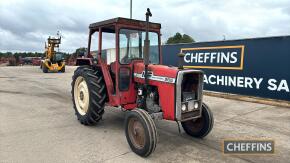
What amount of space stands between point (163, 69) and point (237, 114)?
141 inches

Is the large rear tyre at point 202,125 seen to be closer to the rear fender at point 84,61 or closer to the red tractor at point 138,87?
the red tractor at point 138,87

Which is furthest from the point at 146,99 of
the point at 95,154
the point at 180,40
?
the point at 180,40

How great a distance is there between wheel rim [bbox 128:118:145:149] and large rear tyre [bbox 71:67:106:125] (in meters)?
1.13

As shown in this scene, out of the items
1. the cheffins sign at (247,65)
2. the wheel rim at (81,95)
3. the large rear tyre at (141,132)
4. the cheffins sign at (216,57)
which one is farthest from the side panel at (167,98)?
the cheffins sign at (216,57)

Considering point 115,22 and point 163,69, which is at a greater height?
point 115,22

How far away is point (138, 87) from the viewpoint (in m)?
5.02

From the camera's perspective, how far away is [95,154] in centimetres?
405

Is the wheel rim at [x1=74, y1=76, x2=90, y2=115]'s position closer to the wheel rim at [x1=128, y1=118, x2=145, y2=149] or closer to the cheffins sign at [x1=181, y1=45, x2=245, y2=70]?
the wheel rim at [x1=128, y1=118, x2=145, y2=149]

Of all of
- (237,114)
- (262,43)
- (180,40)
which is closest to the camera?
(237,114)

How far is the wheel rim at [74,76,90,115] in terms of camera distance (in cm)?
567

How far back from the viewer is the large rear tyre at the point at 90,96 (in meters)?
5.16

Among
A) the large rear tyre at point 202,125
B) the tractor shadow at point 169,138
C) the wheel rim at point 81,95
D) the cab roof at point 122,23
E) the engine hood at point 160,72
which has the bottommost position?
the tractor shadow at point 169,138

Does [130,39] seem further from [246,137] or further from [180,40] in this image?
[180,40]

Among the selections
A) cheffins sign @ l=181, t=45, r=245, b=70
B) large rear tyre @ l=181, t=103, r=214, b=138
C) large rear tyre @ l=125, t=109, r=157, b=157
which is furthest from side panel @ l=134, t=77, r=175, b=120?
cheffins sign @ l=181, t=45, r=245, b=70
